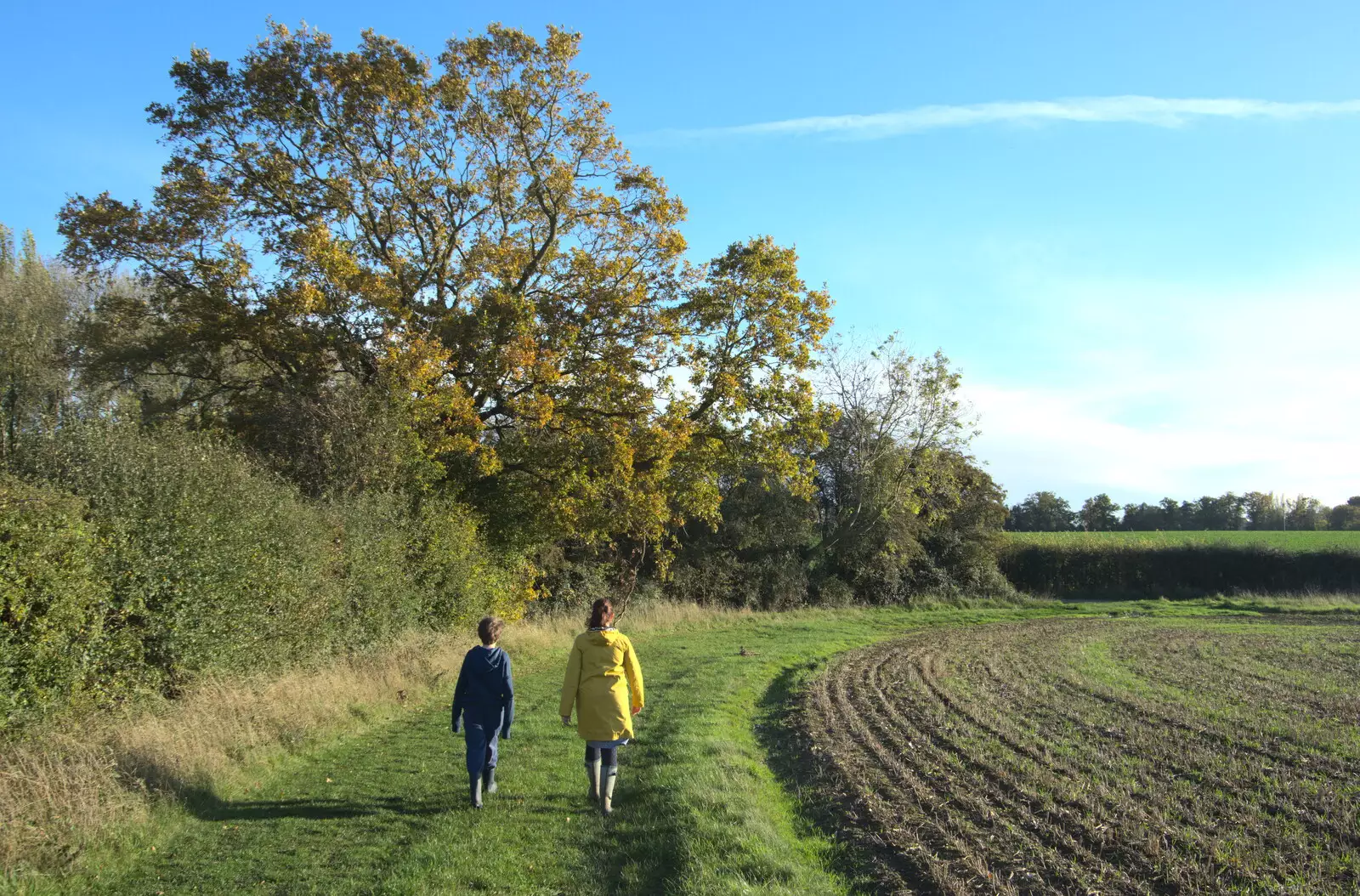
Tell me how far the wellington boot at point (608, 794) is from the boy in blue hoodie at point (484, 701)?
1024mm

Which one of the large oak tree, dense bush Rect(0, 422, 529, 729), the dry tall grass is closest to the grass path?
the dry tall grass

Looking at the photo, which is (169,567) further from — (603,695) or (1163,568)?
(1163,568)

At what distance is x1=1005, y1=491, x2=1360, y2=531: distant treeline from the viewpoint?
249ft

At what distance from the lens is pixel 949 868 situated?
602 cm

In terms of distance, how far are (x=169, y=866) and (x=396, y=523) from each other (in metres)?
9.93

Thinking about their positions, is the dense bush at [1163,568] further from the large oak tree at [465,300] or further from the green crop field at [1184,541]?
the large oak tree at [465,300]

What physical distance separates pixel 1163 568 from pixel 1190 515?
1785 inches

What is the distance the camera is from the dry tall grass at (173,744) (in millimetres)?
6180

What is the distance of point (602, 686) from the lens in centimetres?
761

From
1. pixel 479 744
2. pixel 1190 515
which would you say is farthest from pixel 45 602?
pixel 1190 515

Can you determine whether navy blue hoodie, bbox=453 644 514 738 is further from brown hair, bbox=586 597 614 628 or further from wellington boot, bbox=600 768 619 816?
wellington boot, bbox=600 768 619 816

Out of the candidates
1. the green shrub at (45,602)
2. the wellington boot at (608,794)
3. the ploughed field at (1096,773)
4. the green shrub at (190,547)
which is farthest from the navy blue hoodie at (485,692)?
the green shrub at (190,547)

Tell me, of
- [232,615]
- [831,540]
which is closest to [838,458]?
[831,540]

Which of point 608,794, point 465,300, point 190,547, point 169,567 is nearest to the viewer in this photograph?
point 608,794
